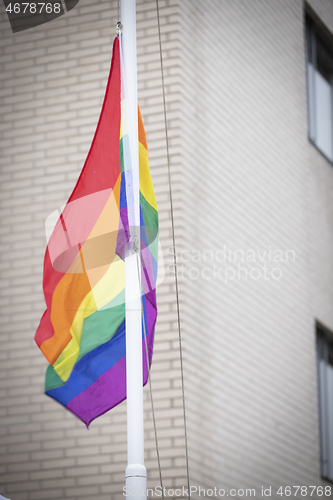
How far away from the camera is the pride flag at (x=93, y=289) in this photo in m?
4.46

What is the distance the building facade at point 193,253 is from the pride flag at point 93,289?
1814 millimetres

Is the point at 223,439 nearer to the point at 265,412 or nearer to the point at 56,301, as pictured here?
the point at 265,412

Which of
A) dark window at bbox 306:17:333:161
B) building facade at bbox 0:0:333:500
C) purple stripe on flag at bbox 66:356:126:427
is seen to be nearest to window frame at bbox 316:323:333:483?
building facade at bbox 0:0:333:500

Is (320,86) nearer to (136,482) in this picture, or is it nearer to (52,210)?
(52,210)

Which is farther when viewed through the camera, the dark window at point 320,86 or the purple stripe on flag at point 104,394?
the dark window at point 320,86

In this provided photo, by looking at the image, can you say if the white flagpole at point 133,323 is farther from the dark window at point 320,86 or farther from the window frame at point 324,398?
the dark window at point 320,86

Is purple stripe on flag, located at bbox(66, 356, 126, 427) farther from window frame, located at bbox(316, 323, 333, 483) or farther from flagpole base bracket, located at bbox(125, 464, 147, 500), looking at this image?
window frame, located at bbox(316, 323, 333, 483)

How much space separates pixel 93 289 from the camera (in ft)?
14.8

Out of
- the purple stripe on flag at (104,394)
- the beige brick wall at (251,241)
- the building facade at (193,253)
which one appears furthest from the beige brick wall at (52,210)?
the purple stripe on flag at (104,394)

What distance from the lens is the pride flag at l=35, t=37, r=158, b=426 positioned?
446 centimetres

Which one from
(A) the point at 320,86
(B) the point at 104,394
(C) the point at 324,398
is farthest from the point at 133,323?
(A) the point at 320,86

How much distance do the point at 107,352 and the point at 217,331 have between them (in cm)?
273

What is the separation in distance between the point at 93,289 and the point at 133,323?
1.44 ft

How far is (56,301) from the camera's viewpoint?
4.52 metres
